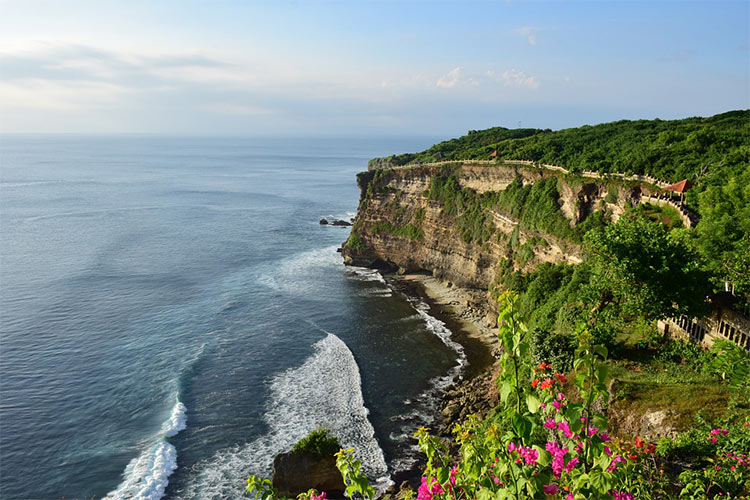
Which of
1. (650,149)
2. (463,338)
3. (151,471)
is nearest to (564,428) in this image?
(151,471)

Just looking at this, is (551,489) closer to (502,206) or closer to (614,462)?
(614,462)

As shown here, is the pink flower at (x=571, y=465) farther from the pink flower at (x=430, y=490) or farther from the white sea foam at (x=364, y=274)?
the white sea foam at (x=364, y=274)

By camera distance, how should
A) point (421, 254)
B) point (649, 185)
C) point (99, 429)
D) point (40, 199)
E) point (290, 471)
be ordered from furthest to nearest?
point (40, 199) → point (421, 254) → point (649, 185) → point (99, 429) → point (290, 471)

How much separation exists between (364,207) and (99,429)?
182ft

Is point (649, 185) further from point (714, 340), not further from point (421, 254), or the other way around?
point (421, 254)

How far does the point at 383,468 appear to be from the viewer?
99.1 feet

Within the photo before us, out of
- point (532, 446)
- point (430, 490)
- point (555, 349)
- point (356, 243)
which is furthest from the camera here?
point (356, 243)

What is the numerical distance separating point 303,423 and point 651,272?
80.9 feet

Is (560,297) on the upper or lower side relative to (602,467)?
lower

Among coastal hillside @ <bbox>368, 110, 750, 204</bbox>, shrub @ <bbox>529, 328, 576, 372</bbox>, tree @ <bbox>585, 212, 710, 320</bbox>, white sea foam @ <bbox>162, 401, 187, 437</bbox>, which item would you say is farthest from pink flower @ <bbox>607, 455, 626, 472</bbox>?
coastal hillside @ <bbox>368, 110, 750, 204</bbox>

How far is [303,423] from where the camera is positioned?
35.4m

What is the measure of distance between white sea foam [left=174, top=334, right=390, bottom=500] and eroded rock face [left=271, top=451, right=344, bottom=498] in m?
1.90

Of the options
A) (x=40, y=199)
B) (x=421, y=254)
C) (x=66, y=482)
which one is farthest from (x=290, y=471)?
(x=40, y=199)

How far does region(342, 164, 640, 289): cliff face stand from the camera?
49509 mm
